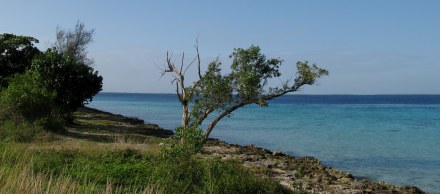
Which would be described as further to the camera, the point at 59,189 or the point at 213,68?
the point at 213,68

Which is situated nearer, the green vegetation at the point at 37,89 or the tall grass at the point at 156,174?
the tall grass at the point at 156,174

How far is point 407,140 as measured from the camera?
36.8 meters

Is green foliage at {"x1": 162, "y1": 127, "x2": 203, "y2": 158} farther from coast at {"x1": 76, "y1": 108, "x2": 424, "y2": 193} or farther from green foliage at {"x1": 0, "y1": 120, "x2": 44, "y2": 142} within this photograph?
green foliage at {"x1": 0, "y1": 120, "x2": 44, "y2": 142}

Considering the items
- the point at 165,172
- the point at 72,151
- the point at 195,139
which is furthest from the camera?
the point at 72,151

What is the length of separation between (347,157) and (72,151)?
15.3 meters

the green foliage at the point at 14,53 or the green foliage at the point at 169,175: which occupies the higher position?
the green foliage at the point at 14,53

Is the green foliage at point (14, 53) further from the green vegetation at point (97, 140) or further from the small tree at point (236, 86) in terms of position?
the small tree at point (236, 86)

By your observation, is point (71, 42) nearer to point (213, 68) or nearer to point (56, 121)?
point (56, 121)

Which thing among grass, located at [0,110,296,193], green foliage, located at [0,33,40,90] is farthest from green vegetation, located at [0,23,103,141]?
grass, located at [0,110,296,193]

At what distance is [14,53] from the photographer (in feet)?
108

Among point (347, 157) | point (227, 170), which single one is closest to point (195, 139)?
point (227, 170)

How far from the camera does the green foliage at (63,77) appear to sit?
2662 centimetres

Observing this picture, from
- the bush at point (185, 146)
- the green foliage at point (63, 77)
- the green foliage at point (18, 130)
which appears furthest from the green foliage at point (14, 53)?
the bush at point (185, 146)

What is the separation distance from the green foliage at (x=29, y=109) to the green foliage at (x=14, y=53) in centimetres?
851
